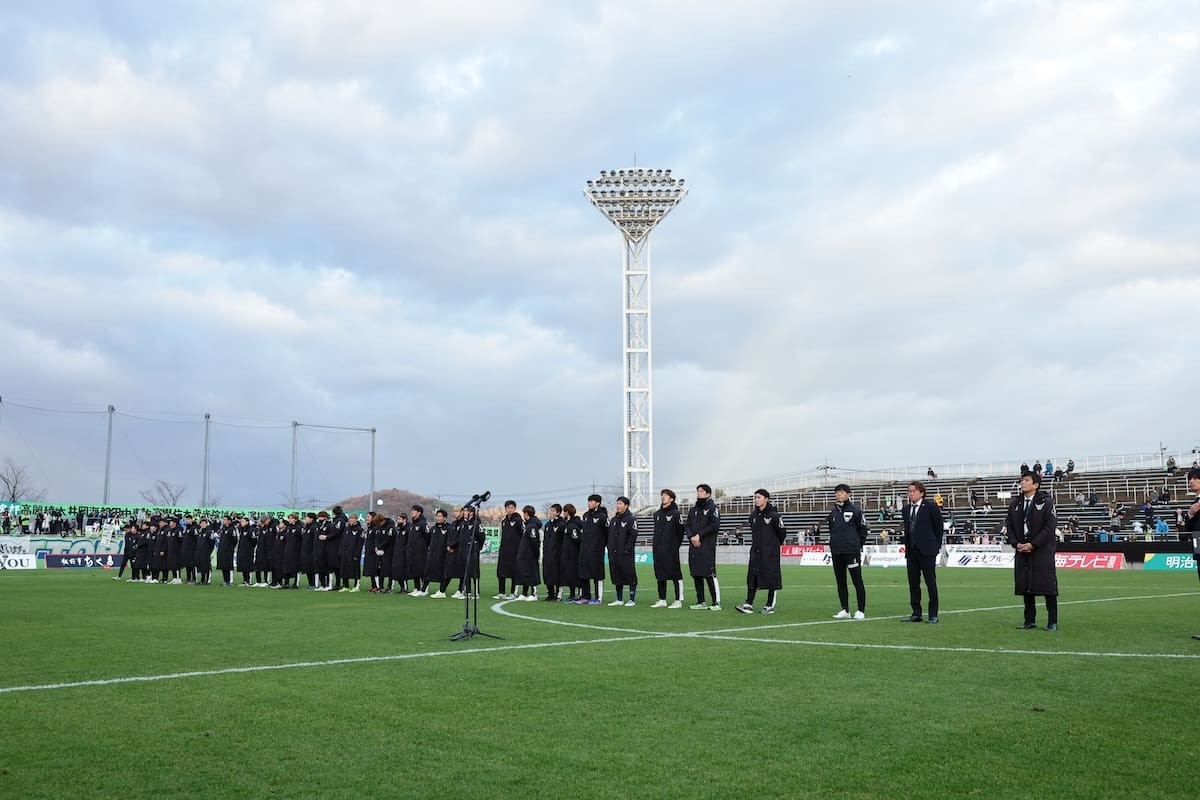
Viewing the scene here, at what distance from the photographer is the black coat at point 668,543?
54.4 feet

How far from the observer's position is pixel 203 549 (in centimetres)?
2716

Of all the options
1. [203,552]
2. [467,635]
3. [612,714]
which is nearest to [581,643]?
[467,635]

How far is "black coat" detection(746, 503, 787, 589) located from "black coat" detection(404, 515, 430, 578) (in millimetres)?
8575

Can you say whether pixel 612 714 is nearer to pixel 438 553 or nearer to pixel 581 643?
pixel 581 643

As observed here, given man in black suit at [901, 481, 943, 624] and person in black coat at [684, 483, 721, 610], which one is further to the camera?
person in black coat at [684, 483, 721, 610]

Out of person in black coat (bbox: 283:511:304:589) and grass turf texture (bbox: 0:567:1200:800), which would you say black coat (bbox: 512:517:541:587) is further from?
person in black coat (bbox: 283:511:304:589)

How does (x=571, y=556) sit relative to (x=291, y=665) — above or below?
above

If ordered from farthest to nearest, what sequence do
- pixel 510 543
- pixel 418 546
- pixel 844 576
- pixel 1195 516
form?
pixel 418 546 → pixel 510 543 → pixel 844 576 → pixel 1195 516

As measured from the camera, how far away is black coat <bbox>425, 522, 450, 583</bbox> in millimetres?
20312

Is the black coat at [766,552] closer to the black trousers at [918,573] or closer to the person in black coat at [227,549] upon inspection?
the black trousers at [918,573]

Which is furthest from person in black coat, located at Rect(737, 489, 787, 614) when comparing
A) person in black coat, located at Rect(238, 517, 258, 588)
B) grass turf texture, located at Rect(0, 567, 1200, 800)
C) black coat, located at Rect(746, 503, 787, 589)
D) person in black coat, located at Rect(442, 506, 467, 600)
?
person in black coat, located at Rect(238, 517, 258, 588)

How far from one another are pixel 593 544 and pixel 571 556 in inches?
31.6

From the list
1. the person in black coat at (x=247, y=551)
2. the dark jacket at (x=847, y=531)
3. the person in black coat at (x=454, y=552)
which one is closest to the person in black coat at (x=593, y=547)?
the person in black coat at (x=454, y=552)

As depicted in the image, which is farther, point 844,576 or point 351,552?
point 351,552
